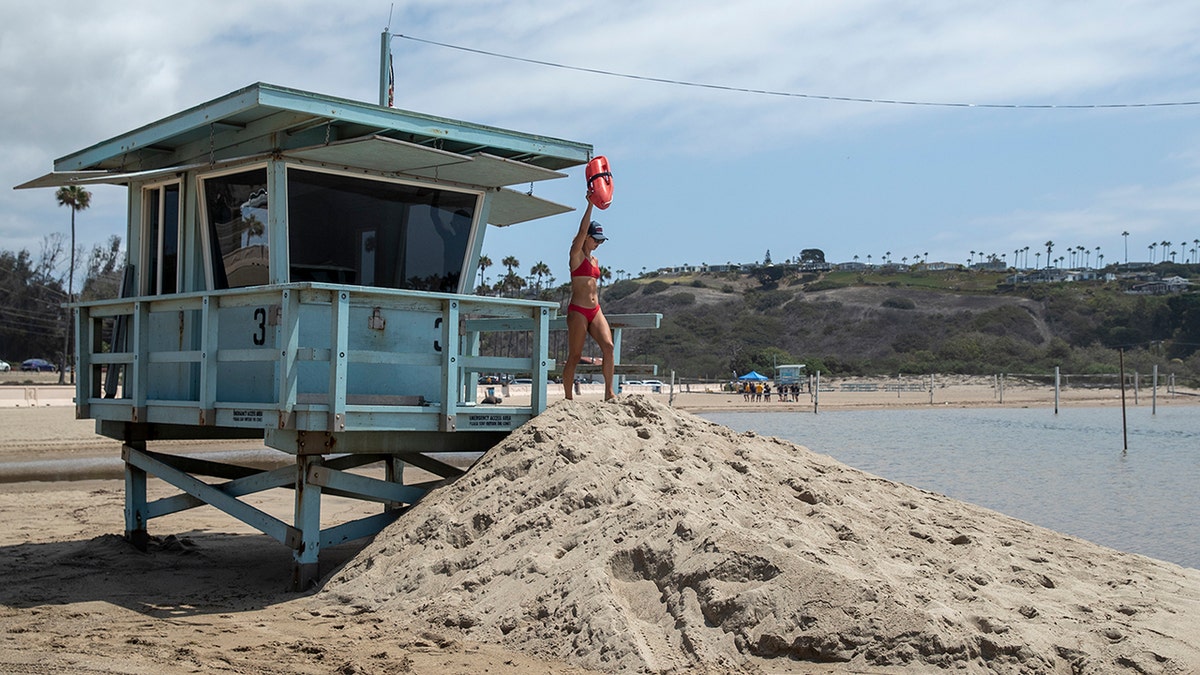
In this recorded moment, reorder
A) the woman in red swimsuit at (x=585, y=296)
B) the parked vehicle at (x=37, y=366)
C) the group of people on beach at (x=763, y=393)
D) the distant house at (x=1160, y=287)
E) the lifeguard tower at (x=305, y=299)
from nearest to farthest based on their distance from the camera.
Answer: the lifeguard tower at (x=305, y=299), the woman in red swimsuit at (x=585, y=296), the group of people on beach at (x=763, y=393), the parked vehicle at (x=37, y=366), the distant house at (x=1160, y=287)

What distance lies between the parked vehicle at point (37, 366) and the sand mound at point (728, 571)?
67994 mm

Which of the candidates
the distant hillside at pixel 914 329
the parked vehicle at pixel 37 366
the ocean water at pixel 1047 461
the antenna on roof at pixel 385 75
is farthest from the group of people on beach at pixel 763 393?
the antenna on roof at pixel 385 75

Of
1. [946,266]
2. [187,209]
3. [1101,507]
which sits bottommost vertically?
[1101,507]

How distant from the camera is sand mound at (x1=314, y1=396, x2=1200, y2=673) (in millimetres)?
5961

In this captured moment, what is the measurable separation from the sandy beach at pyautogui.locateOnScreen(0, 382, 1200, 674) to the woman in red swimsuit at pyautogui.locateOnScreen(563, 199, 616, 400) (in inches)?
21.5

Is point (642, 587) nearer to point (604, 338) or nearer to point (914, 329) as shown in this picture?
point (604, 338)

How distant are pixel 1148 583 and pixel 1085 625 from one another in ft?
6.21

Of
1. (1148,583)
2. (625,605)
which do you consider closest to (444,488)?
(625,605)

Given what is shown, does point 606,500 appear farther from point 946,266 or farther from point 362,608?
point 946,266

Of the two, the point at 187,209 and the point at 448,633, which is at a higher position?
the point at 187,209

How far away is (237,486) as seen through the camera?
30.0ft

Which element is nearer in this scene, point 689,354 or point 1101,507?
point 1101,507

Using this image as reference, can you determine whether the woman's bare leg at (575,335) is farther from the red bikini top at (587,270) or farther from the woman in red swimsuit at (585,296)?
the red bikini top at (587,270)

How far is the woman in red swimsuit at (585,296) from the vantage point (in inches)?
357
